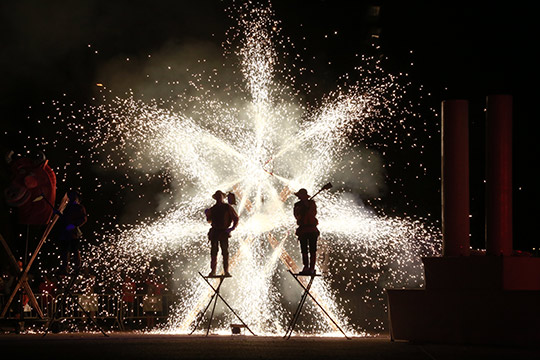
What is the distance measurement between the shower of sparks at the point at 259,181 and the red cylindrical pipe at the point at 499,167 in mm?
5767

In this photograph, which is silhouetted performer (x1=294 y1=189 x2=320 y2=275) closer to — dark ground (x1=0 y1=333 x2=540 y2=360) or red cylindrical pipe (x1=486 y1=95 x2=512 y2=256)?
dark ground (x1=0 y1=333 x2=540 y2=360)

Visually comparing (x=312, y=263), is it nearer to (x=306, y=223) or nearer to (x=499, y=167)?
(x=306, y=223)

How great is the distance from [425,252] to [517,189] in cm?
326

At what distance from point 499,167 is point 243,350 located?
5.57m

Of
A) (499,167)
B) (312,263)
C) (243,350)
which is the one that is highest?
(499,167)

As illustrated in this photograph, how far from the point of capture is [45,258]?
87.5 feet

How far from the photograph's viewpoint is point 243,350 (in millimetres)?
11797

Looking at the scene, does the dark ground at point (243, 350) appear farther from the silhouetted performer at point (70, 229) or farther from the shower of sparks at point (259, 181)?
the shower of sparks at point (259, 181)

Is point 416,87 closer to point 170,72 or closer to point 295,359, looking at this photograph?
point 170,72

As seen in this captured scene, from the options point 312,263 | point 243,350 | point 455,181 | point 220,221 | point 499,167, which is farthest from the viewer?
point 220,221

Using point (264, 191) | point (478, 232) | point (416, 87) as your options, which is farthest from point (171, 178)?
point (478, 232)

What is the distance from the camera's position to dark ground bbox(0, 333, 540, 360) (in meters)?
11.0

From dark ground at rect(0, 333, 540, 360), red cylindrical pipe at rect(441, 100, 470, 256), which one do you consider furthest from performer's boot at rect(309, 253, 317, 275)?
red cylindrical pipe at rect(441, 100, 470, 256)

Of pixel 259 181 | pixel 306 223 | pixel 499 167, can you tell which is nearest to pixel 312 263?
pixel 306 223
